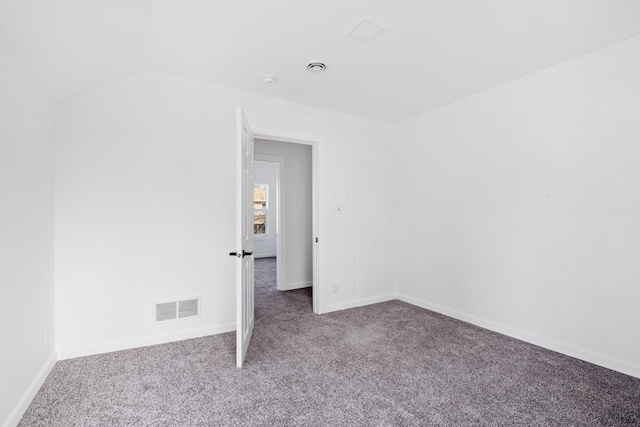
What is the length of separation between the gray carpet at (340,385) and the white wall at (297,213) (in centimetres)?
200

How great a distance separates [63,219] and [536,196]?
413 centimetres

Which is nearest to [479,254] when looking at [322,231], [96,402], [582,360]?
[582,360]

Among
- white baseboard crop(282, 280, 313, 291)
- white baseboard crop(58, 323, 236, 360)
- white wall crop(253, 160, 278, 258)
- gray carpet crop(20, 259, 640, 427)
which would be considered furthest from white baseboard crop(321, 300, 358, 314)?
white wall crop(253, 160, 278, 258)

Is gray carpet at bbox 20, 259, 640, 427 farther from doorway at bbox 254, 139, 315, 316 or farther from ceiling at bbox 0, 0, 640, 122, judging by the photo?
ceiling at bbox 0, 0, 640, 122

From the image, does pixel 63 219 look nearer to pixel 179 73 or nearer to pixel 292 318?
pixel 179 73

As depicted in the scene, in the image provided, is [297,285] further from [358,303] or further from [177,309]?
[177,309]

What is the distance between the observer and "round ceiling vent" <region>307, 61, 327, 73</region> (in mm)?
2611

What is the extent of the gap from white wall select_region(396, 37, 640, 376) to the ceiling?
0.34 meters

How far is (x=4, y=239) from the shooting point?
1659 mm

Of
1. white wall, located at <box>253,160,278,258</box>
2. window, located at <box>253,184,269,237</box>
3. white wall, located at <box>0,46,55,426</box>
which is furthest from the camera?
window, located at <box>253,184,269,237</box>

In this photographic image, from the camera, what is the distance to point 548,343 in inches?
107

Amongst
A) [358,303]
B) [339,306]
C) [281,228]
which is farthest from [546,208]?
[281,228]

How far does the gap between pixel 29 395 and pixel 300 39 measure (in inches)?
118

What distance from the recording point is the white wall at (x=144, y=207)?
2531 millimetres
